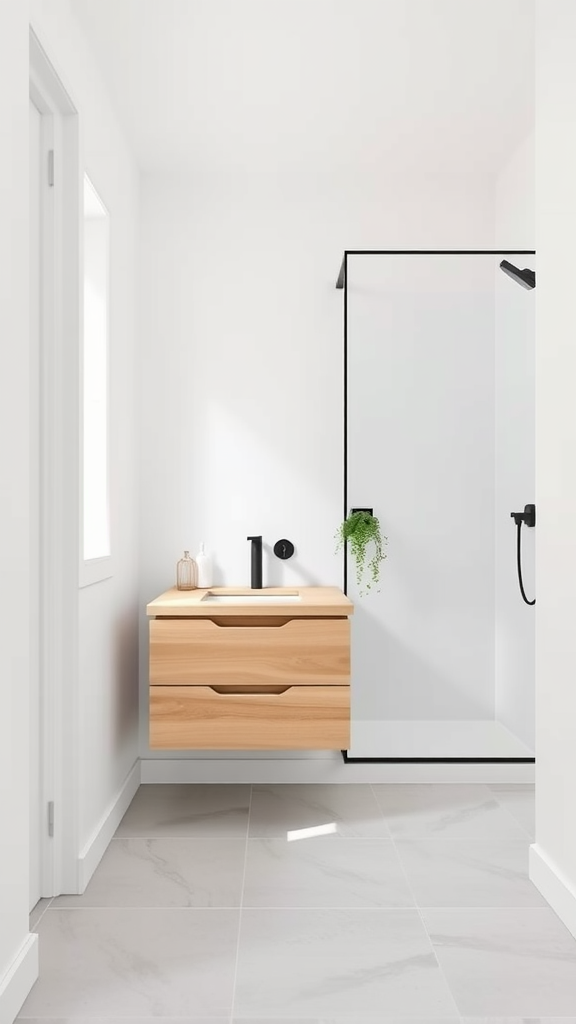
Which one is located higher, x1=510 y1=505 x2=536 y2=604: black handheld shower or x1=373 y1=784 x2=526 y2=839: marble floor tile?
x1=510 y1=505 x2=536 y2=604: black handheld shower

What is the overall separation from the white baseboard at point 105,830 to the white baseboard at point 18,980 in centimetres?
54

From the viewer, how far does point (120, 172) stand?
10.7 ft

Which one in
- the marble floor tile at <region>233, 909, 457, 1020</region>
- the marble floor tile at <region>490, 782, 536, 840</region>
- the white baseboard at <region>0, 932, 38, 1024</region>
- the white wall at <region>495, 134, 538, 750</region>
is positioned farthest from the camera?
the white wall at <region>495, 134, 538, 750</region>

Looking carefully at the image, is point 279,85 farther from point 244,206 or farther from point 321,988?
point 321,988

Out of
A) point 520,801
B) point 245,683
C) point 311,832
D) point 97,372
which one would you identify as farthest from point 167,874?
point 97,372

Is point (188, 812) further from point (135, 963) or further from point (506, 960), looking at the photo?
point (506, 960)

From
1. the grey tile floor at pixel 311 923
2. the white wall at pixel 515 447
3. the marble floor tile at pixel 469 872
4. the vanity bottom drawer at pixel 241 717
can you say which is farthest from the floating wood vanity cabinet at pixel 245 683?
the white wall at pixel 515 447

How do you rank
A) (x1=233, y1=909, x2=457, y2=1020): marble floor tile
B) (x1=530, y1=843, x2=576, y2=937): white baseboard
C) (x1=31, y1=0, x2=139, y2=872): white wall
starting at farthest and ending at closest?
(x1=31, y1=0, x2=139, y2=872): white wall < (x1=530, y1=843, x2=576, y2=937): white baseboard < (x1=233, y1=909, x2=457, y2=1020): marble floor tile

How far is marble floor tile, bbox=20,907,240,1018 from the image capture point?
186cm

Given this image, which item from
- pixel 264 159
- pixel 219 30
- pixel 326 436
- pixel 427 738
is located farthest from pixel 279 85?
pixel 427 738

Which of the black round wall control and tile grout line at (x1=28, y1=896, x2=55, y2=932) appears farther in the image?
the black round wall control

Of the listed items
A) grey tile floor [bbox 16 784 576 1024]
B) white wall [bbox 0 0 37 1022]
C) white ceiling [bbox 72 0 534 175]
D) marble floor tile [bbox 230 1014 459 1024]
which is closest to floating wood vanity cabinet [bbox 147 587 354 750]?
grey tile floor [bbox 16 784 576 1024]

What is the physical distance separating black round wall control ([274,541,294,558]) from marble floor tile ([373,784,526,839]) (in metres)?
1.03

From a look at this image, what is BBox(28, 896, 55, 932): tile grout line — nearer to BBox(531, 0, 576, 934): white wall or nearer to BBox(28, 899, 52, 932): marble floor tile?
BBox(28, 899, 52, 932): marble floor tile
